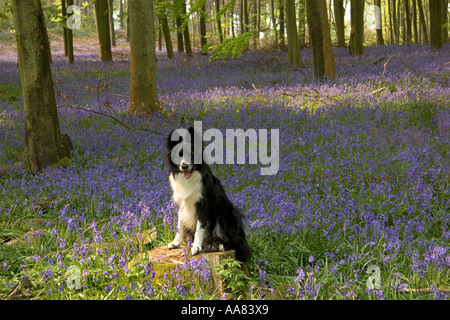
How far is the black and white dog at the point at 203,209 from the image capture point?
398 cm

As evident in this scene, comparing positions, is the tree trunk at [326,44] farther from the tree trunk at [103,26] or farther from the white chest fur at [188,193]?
the tree trunk at [103,26]

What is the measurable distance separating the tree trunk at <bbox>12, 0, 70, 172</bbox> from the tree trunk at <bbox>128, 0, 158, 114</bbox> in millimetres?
3213

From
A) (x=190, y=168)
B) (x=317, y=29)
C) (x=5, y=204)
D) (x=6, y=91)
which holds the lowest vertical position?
(x=5, y=204)

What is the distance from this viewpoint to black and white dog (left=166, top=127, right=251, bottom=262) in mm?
3982

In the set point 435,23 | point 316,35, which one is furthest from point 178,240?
point 435,23

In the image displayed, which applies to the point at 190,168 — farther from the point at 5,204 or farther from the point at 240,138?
the point at 240,138

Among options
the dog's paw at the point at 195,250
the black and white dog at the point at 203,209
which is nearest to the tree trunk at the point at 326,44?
the black and white dog at the point at 203,209

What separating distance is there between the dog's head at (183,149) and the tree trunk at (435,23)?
17219mm

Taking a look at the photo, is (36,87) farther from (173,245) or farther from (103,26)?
(103,26)

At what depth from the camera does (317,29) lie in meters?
13.6

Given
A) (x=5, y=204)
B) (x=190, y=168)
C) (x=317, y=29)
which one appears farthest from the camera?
(x=317, y=29)

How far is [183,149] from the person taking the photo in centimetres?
389
